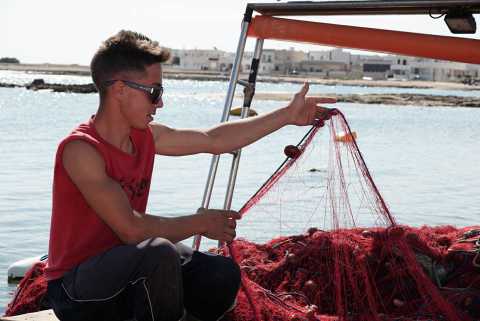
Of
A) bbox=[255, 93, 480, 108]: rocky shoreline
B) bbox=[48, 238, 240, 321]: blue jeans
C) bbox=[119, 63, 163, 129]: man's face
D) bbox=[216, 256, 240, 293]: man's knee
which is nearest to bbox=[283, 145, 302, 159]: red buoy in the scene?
bbox=[216, 256, 240, 293]: man's knee

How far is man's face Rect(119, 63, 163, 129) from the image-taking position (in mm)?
3434

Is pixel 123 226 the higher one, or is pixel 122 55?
pixel 122 55

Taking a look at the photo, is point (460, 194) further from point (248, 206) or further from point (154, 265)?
point (154, 265)

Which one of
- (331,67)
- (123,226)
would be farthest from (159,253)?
(331,67)

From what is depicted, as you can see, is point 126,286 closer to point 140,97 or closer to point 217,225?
point 217,225

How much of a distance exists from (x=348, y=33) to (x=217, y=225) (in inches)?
59.1

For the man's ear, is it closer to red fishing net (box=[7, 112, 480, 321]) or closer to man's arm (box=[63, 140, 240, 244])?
man's arm (box=[63, 140, 240, 244])

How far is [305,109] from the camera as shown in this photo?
4152 mm

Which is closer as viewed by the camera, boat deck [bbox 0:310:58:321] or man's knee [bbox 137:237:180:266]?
man's knee [bbox 137:237:180:266]

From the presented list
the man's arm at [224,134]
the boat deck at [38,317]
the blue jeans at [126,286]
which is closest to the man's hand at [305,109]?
the man's arm at [224,134]

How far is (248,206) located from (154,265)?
1288mm

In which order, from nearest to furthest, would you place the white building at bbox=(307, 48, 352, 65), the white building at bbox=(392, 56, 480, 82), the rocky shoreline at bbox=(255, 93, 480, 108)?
the rocky shoreline at bbox=(255, 93, 480, 108) < the white building at bbox=(392, 56, 480, 82) < the white building at bbox=(307, 48, 352, 65)

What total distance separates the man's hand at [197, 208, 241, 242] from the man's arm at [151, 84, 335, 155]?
491 mm

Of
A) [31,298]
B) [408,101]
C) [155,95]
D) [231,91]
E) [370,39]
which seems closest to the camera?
[155,95]
